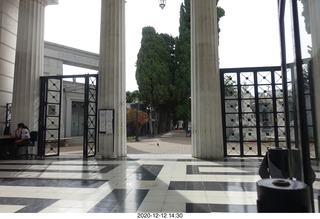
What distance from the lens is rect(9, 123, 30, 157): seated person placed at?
8258 mm

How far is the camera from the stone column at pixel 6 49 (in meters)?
9.77

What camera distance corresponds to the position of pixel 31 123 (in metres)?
9.07

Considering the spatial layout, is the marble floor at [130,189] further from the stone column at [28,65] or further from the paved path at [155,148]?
the paved path at [155,148]

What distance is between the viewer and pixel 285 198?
1.48 metres

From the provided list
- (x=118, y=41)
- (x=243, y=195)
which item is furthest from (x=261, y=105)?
(x=118, y=41)

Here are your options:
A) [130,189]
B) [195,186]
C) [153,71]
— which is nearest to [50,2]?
[130,189]

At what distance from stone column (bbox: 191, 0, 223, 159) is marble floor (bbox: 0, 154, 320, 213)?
1664 mm

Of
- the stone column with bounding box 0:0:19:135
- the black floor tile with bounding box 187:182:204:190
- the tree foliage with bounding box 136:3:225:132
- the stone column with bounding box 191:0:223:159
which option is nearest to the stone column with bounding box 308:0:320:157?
the black floor tile with bounding box 187:182:204:190

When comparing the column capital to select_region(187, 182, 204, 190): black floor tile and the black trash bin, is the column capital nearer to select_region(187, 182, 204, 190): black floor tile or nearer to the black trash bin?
select_region(187, 182, 204, 190): black floor tile

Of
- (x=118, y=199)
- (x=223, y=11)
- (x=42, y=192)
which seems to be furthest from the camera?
(x=223, y=11)

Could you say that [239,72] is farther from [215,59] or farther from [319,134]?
[319,134]

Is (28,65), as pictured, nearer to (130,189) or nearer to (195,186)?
(130,189)

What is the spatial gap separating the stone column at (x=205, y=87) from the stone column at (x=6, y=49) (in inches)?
345

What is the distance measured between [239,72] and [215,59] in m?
1.19
